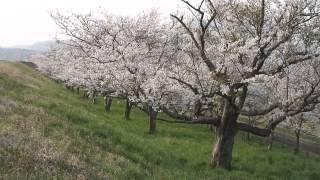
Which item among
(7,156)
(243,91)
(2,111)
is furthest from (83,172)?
(243,91)

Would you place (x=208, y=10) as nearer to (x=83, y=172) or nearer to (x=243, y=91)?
(x=243, y=91)

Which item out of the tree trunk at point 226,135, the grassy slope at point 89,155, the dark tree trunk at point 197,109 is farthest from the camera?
the dark tree trunk at point 197,109

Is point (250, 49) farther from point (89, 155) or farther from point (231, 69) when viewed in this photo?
point (89, 155)

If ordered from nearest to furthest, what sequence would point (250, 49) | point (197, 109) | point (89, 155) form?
point (89, 155), point (250, 49), point (197, 109)

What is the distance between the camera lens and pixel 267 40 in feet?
78.4

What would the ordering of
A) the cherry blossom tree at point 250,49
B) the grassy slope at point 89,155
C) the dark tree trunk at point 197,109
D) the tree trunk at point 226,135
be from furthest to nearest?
the dark tree trunk at point 197,109
the tree trunk at point 226,135
the cherry blossom tree at point 250,49
the grassy slope at point 89,155

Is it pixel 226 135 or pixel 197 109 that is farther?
pixel 197 109

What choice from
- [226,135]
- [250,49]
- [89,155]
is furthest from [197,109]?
[89,155]

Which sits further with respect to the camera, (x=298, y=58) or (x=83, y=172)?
(x=298, y=58)

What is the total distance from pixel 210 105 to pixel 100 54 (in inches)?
510

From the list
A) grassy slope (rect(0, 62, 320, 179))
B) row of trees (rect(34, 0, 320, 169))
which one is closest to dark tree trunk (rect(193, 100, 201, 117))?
row of trees (rect(34, 0, 320, 169))

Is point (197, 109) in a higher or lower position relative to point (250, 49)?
lower

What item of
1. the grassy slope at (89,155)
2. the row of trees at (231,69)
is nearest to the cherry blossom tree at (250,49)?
the row of trees at (231,69)

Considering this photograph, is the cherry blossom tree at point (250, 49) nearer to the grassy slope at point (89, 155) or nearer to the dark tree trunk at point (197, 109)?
the dark tree trunk at point (197, 109)
